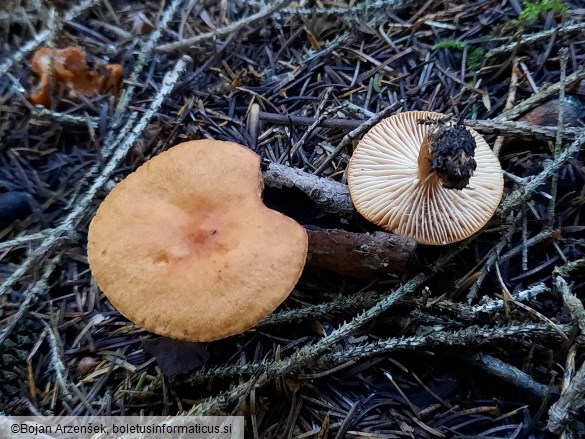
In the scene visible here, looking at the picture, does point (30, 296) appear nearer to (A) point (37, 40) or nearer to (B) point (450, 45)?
(A) point (37, 40)

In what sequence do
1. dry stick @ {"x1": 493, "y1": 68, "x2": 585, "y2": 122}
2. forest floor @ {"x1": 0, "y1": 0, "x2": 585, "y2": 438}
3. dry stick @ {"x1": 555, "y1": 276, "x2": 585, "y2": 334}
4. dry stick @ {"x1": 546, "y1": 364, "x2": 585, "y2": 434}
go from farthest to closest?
dry stick @ {"x1": 493, "y1": 68, "x2": 585, "y2": 122} → forest floor @ {"x1": 0, "y1": 0, "x2": 585, "y2": 438} → dry stick @ {"x1": 555, "y1": 276, "x2": 585, "y2": 334} → dry stick @ {"x1": 546, "y1": 364, "x2": 585, "y2": 434}

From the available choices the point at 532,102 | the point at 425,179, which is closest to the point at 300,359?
the point at 425,179

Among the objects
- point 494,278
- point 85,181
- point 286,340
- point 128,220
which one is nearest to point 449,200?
point 494,278

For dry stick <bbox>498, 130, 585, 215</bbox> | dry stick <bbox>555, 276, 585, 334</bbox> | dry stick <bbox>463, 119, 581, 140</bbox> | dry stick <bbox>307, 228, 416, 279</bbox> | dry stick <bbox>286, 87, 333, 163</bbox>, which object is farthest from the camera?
dry stick <bbox>286, 87, 333, 163</bbox>

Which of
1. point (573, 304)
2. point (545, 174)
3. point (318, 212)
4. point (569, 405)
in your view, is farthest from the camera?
point (318, 212)

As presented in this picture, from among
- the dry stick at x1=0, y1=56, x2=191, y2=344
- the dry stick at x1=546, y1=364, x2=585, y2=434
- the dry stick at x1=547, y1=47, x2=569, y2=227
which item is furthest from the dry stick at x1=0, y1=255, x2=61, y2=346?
the dry stick at x1=547, y1=47, x2=569, y2=227

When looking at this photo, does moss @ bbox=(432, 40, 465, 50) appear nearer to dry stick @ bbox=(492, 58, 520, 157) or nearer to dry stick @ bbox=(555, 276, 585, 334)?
dry stick @ bbox=(492, 58, 520, 157)

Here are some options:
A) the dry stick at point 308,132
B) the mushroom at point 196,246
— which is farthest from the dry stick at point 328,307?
the dry stick at point 308,132
